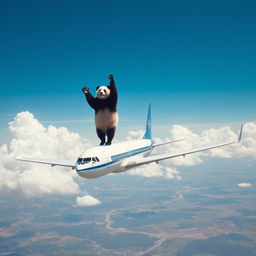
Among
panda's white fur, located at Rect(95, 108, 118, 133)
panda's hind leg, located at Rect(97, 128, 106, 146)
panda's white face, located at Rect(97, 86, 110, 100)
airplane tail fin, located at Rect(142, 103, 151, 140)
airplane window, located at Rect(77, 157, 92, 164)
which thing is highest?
airplane tail fin, located at Rect(142, 103, 151, 140)

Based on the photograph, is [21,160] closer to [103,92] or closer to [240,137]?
[103,92]

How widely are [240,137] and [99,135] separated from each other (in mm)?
28683

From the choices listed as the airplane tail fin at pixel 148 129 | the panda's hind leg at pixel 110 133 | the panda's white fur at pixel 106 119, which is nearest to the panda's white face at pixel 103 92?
the panda's white fur at pixel 106 119

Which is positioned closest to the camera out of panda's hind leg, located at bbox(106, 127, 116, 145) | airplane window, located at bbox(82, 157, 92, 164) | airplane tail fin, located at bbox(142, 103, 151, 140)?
airplane window, located at bbox(82, 157, 92, 164)

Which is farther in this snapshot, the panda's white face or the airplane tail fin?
the airplane tail fin

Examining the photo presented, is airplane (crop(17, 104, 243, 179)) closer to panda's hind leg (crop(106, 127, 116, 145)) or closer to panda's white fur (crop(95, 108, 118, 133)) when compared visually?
panda's hind leg (crop(106, 127, 116, 145))

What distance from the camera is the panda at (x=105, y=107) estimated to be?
24922mm

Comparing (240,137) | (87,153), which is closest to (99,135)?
(87,153)

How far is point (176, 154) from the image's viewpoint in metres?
36.1

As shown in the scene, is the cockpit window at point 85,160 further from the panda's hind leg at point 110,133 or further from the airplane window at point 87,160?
the panda's hind leg at point 110,133

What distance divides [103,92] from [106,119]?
3044mm

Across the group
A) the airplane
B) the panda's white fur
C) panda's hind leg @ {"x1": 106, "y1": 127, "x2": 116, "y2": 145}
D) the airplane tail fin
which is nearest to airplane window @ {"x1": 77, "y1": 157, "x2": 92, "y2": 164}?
the airplane

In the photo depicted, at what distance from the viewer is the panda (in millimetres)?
24922

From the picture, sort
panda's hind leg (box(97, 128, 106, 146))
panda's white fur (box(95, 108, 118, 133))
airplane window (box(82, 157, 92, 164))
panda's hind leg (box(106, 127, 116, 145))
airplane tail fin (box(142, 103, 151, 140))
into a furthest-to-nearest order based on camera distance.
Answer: airplane tail fin (box(142, 103, 151, 140))
panda's hind leg (box(97, 128, 106, 146))
panda's hind leg (box(106, 127, 116, 145))
airplane window (box(82, 157, 92, 164))
panda's white fur (box(95, 108, 118, 133))
